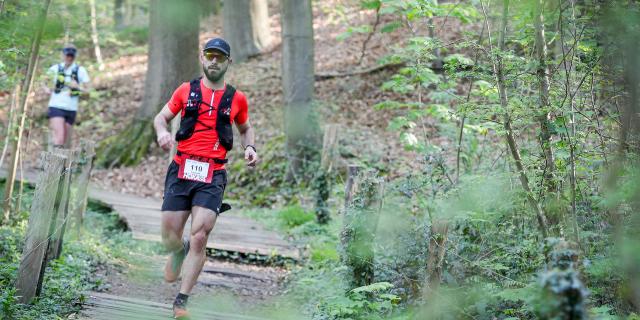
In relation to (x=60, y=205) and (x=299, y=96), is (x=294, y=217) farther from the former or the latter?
(x=60, y=205)

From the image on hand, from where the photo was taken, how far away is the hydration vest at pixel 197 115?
6.20 meters

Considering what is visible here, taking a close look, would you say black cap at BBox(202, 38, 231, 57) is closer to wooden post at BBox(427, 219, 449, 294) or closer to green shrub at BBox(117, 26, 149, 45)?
wooden post at BBox(427, 219, 449, 294)

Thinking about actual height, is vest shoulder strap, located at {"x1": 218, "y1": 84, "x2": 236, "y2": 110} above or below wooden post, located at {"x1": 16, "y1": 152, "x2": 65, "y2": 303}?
above

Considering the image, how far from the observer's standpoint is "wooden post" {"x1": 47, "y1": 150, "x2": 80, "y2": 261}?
20.9 ft

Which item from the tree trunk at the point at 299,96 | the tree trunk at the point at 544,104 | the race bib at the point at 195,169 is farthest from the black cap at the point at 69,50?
the tree trunk at the point at 544,104

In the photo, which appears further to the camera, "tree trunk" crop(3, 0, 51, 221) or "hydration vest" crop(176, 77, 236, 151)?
"tree trunk" crop(3, 0, 51, 221)

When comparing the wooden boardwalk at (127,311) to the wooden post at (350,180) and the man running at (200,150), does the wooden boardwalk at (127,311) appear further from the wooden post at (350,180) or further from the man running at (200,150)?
the wooden post at (350,180)

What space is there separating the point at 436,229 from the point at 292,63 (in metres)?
9.13

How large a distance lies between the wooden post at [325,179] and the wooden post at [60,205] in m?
4.00

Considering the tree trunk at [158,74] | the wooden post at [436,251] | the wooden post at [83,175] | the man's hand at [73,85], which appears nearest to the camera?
the wooden post at [436,251]

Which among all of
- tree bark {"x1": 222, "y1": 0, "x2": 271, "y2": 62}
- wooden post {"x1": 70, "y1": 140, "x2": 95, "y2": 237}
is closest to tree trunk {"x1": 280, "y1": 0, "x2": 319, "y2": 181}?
wooden post {"x1": 70, "y1": 140, "x2": 95, "y2": 237}

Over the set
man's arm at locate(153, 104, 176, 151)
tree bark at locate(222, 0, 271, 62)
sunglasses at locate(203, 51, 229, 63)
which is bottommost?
man's arm at locate(153, 104, 176, 151)

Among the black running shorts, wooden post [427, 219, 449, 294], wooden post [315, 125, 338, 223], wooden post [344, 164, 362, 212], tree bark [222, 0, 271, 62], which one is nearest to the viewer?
wooden post [427, 219, 449, 294]

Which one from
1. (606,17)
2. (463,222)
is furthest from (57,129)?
(606,17)
